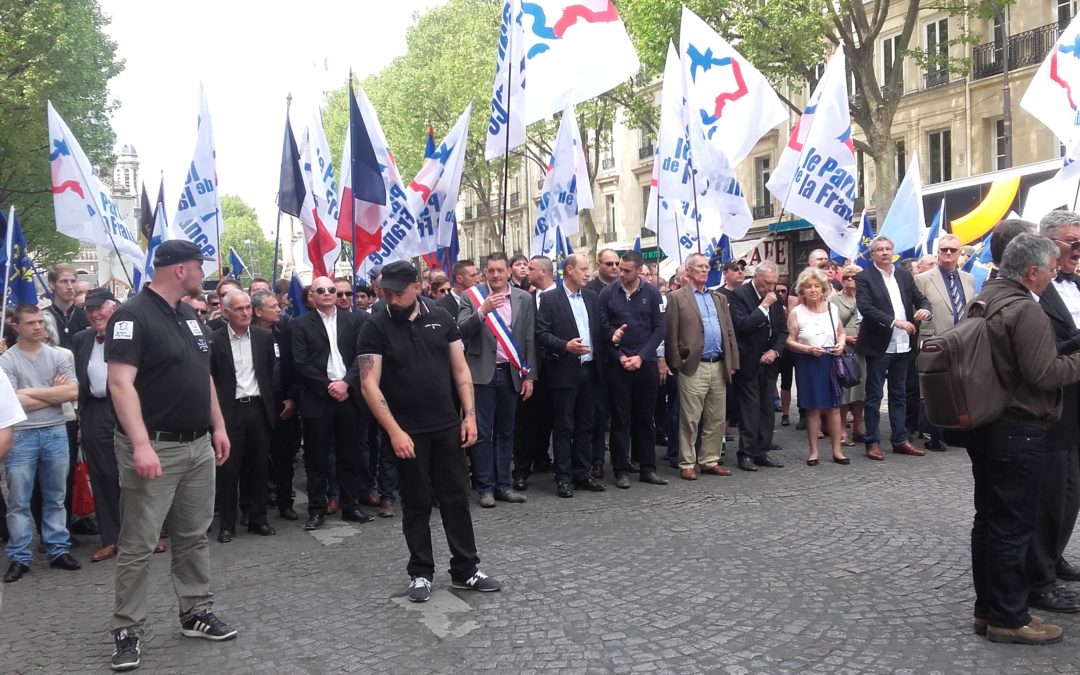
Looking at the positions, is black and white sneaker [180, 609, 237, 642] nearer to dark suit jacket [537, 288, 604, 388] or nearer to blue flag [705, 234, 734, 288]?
dark suit jacket [537, 288, 604, 388]

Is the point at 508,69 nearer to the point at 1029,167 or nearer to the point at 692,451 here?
the point at 692,451

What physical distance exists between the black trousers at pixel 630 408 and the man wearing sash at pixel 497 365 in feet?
2.68

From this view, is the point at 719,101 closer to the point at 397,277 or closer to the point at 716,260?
→ the point at 716,260

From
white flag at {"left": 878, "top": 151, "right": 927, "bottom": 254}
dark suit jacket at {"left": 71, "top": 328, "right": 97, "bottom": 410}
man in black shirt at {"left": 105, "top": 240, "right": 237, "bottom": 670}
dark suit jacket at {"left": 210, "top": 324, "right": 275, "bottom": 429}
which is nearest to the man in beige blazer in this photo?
dark suit jacket at {"left": 210, "top": 324, "right": 275, "bottom": 429}

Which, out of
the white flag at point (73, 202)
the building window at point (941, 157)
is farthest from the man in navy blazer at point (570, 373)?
the building window at point (941, 157)

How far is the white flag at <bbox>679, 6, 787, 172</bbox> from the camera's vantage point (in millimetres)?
10602

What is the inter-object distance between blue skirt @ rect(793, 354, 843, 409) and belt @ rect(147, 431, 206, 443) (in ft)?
20.1

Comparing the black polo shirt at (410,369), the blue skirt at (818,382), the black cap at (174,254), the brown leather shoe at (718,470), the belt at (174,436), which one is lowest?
the brown leather shoe at (718,470)

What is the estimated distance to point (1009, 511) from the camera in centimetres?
453

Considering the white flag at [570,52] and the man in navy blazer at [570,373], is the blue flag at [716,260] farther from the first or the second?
the man in navy blazer at [570,373]

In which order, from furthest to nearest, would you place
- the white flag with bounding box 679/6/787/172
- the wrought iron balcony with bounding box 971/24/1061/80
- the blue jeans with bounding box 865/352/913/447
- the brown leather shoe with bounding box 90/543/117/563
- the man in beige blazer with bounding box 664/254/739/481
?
the wrought iron balcony with bounding box 971/24/1061/80 → the white flag with bounding box 679/6/787/172 → the blue jeans with bounding box 865/352/913/447 → the man in beige blazer with bounding box 664/254/739/481 → the brown leather shoe with bounding box 90/543/117/563

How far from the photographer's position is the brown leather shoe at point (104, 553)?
23.0 feet

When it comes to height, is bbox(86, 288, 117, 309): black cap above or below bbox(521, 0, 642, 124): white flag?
below

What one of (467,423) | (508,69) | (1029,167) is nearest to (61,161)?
(508,69)
